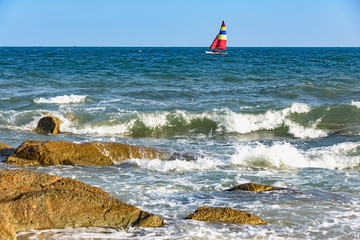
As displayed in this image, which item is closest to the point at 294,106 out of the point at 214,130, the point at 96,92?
the point at 214,130

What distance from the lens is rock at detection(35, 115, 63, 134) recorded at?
13249 mm

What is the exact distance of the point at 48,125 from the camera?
13375 millimetres

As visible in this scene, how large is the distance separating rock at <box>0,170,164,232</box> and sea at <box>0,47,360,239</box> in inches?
4.9

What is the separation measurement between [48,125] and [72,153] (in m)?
4.81

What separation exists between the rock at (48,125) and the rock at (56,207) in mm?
7960

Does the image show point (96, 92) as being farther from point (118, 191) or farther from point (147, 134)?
point (118, 191)

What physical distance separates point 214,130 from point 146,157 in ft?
19.1
